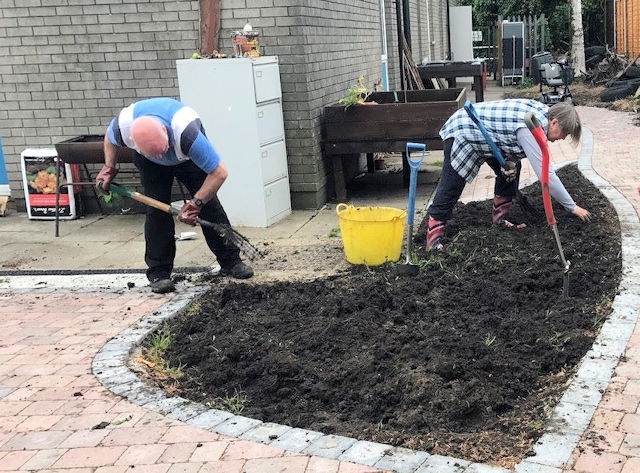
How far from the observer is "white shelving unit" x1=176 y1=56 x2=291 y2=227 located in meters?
6.50

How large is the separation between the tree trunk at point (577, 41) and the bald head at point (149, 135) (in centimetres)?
1870

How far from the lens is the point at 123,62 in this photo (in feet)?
23.8

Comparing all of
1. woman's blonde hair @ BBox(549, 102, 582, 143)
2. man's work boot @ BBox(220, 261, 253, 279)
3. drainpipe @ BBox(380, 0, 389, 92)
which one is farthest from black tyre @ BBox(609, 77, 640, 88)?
man's work boot @ BBox(220, 261, 253, 279)

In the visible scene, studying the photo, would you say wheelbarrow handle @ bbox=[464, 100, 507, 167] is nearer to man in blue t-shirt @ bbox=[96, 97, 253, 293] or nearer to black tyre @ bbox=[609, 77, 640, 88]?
man in blue t-shirt @ bbox=[96, 97, 253, 293]

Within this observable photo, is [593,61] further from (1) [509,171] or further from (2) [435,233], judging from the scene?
(2) [435,233]

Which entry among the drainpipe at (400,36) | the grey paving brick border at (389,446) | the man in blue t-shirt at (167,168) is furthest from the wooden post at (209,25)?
the drainpipe at (400,36)

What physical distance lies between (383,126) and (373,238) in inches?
102

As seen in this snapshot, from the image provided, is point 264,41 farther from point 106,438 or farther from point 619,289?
point 106,438

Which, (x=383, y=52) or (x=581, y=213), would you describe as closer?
(x=581, y=213)

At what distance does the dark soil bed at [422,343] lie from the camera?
10.2 feet

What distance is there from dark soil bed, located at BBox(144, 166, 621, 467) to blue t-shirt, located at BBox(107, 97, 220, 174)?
3.18ft

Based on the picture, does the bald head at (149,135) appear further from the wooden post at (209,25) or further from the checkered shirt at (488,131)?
the wooden post at (209,25)

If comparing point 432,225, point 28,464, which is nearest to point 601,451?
point 28,464

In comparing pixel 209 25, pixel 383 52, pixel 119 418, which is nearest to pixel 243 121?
pixel 209 25
